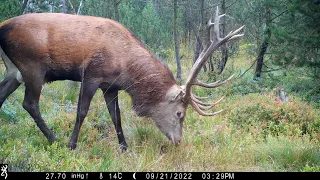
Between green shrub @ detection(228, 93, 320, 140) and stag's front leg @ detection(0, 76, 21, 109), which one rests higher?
stag's front leg @ detection(0, 76, 21, 109)

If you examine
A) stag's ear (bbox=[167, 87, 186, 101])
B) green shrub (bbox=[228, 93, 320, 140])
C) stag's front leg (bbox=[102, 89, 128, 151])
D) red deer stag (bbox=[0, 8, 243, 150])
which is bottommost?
green shrub (bbox=[228, 93, 320, 140])

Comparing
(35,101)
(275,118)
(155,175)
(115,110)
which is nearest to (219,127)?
(275,118)

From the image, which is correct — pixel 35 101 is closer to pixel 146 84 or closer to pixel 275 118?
pixel 146 84

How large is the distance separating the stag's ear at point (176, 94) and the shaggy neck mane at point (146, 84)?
84mm

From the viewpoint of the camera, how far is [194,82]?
614cm

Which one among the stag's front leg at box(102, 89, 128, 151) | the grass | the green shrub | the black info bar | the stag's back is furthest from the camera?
the green shrub

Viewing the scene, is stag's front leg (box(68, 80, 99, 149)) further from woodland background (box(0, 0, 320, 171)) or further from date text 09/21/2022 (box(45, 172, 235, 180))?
date text 09/21/2022 (box(45, 172, 235, 180))

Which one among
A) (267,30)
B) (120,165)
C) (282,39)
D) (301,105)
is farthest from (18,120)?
(267,30)

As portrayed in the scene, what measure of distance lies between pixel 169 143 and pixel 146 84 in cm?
94

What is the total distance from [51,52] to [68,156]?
1.61 meters

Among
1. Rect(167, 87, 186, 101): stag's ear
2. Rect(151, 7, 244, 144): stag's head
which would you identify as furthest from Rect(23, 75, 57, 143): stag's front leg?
Rect(167, 87, 186, 101): stag's ear

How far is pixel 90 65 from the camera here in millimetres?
5992

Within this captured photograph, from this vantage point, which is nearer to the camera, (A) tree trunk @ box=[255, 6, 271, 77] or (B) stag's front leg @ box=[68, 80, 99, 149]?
(B) stag's front leg @ box=[68, 80, 99, 149]

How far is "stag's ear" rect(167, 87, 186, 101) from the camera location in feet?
20.2
